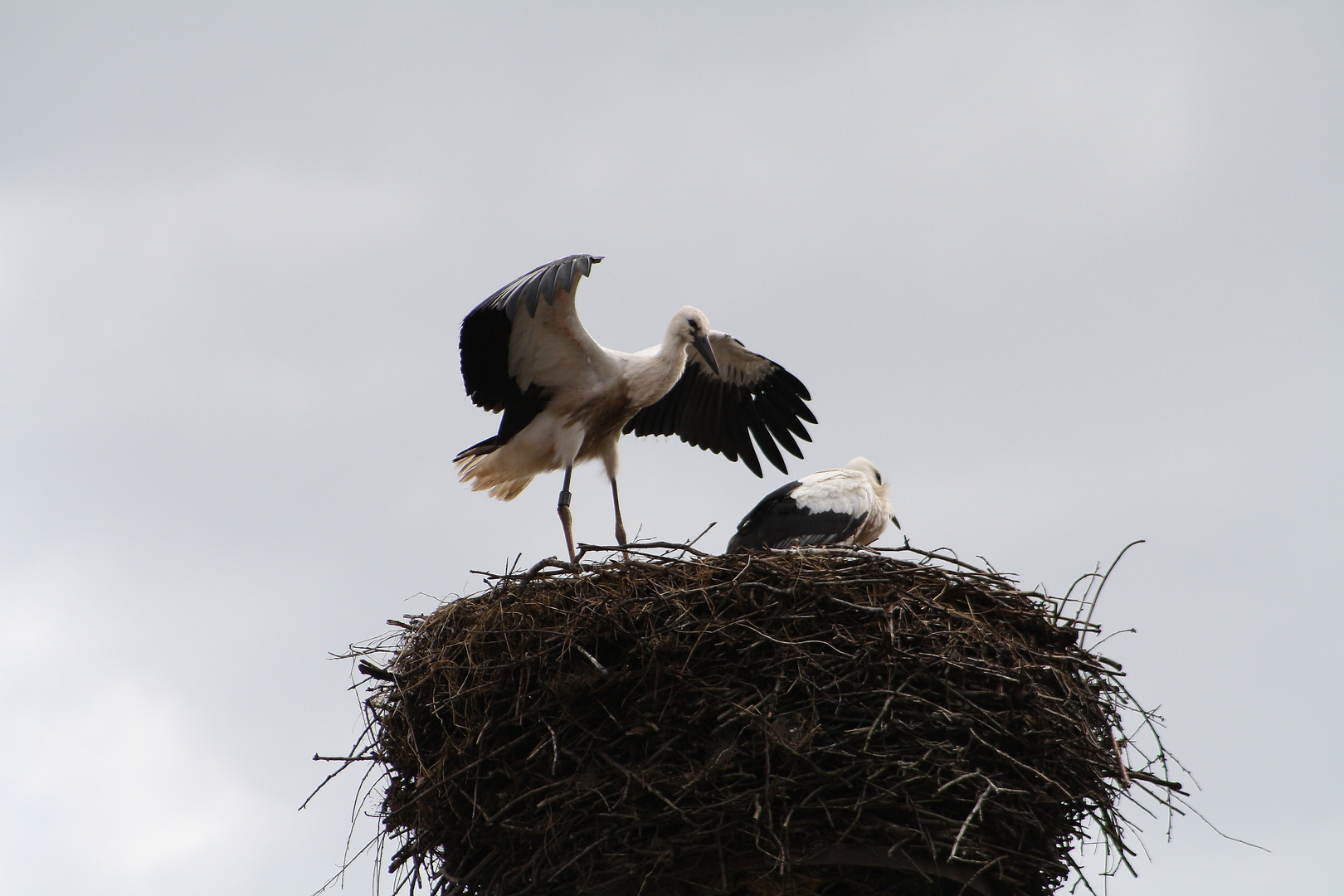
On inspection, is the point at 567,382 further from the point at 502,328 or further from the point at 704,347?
the point at 704,347

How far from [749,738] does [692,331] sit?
3.35m

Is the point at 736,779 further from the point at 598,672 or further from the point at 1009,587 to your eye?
the point at 1009,587

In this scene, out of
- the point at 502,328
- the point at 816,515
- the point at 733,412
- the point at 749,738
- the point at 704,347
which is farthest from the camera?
the point at 733,412

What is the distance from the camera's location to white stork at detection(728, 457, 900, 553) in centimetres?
802

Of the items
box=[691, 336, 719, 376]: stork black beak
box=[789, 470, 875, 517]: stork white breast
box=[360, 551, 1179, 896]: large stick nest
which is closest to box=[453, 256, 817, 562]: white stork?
box=[691, 336, 719, 376]: stork black beak

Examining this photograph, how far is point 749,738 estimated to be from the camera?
5.02m

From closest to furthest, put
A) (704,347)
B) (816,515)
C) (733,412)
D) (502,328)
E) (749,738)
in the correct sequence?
(749,738)
(502,328)
(704,347)
(816,515)
(733,412)

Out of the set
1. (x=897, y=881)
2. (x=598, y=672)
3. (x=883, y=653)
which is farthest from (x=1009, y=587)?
(x=598, y=672)

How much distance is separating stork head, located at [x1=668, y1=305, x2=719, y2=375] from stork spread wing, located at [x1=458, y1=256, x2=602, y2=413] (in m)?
0.81

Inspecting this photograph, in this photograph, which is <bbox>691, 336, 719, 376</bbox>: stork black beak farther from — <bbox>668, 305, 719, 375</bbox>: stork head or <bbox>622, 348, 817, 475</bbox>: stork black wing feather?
<bbox>622, 348, 817, 475</bbox>: stork black wing feather

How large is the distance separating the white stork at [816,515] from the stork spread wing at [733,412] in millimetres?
608

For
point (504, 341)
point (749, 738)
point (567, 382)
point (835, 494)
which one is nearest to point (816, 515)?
point (835, 494)

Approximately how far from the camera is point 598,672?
518 centimetres

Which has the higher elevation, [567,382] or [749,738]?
[567,382]
